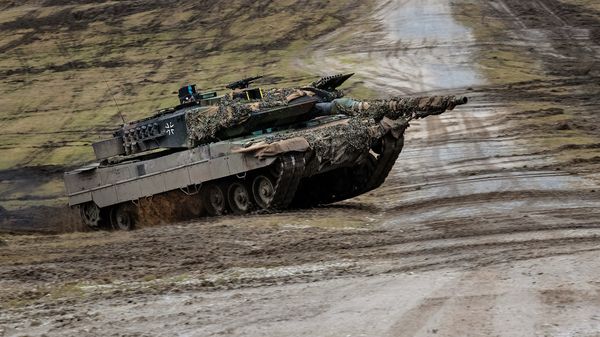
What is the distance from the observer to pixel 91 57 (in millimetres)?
41562

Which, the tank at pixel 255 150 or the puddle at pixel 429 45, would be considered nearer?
the tank at pixel 255 150

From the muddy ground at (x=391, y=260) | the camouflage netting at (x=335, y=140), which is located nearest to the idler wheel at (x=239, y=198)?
the muddy ground at (x=391, y=260)

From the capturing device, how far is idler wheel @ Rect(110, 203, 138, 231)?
19500 millimetres

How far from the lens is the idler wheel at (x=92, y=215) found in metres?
20.2

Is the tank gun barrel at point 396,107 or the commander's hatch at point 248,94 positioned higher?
the commander's hatch at point 248,94

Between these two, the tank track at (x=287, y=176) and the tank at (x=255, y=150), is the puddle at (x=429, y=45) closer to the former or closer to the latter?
the tank at (x=255, y=150)

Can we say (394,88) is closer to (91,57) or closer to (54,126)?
(54,126)

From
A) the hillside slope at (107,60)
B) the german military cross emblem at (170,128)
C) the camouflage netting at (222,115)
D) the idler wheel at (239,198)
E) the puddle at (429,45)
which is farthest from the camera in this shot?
the puddle at (429,45)

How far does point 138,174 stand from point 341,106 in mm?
4222

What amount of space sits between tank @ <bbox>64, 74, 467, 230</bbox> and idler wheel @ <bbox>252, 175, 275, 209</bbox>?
18 mm

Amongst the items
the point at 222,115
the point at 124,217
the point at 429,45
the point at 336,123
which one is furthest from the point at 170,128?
the point at 429,45

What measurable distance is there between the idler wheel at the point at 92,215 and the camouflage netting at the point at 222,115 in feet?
11.8

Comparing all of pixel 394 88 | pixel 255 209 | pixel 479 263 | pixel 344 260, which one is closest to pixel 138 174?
pixel 255 209

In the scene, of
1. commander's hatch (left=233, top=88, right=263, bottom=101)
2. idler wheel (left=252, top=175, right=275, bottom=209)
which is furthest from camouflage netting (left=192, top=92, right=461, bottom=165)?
idler wheel (left=252, top=175, right=275, bottom=209)
